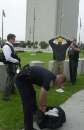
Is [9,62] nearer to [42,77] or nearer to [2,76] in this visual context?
[2,76]

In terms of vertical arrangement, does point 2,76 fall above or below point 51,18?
below

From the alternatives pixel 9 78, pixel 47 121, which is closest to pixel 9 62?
pixel 9 78

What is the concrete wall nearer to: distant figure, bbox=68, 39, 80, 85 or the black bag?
distant figure, bbox=68, 39, 80, 85

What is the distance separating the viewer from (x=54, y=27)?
13225 centimetres

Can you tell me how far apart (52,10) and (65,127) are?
124 meters

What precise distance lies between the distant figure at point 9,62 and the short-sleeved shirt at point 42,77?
453 centimetres

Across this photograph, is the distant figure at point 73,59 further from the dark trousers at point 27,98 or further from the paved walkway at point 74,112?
the dark trousers at point 27,98

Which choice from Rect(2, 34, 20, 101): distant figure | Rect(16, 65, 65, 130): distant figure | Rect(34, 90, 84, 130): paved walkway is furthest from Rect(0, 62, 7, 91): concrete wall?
Rect(16, 65, 65, 130): distant figure

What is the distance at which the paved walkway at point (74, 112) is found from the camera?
1014cm

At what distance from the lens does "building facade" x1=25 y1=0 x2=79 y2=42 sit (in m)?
131

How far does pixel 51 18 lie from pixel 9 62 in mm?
119591

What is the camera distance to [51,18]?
13250cm

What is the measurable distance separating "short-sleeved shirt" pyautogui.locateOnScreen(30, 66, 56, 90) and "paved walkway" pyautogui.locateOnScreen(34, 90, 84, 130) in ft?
5.26

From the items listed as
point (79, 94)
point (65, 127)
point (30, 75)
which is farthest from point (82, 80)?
point (30, 75)
